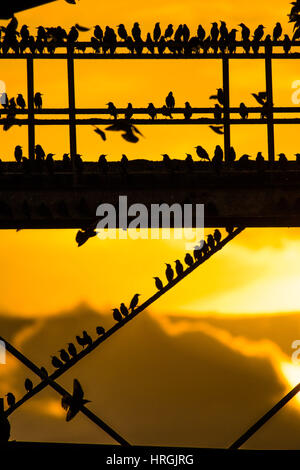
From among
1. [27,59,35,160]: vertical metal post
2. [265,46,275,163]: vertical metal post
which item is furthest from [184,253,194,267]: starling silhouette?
[265,46,275,163]: vertical metal post

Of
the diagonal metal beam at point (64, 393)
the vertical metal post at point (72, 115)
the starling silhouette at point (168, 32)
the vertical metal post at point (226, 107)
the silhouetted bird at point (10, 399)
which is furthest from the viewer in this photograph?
the silhouetted bird at point (10, 399)

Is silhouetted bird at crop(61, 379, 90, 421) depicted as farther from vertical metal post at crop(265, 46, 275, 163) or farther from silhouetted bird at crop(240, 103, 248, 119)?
silhouetted bird at crop(240, 103, 248, 119)

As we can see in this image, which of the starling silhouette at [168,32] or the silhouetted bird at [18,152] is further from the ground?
the starling silhouette at [168,32]

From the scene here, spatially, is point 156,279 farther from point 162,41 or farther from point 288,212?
point 288,212

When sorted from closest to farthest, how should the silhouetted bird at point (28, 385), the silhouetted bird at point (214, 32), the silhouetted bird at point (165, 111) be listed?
the silhouetted bird at point (165, 111) < the silhouetted bird at point (214, 32) < the silhouetted bird at point (28, 385)

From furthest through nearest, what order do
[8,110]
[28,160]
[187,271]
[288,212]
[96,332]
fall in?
[96,332]
[187,271]
[8,110]
[28,160]
[288,212]

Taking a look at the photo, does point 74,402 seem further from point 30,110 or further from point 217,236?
point 217,236

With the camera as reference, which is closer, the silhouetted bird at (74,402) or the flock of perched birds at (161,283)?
the silhouetted bird at (74,402)

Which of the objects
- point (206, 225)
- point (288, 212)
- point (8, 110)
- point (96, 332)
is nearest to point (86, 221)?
point (206, 225)

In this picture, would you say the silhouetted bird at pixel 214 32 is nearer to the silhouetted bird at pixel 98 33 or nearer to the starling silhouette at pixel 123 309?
the silhouetted bird at pixel 98 33

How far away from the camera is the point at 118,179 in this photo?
7176mm

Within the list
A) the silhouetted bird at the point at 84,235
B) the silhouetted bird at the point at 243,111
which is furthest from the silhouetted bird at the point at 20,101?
the silhouetted bird at the point at 84,235

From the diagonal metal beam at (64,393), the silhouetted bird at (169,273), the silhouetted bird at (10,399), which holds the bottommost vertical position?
the silhouetted bird at (10,399)

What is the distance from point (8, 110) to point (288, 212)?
3687 mm
